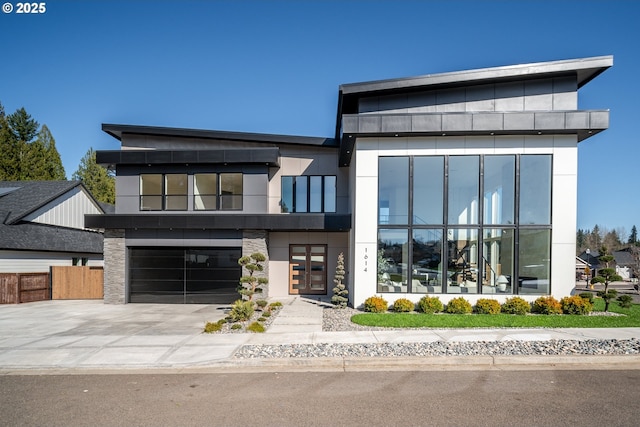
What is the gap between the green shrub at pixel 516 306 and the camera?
541 inches

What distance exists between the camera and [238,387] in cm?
724

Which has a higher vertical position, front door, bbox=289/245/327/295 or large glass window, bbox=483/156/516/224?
large glass window, bbox=483/156/516/224

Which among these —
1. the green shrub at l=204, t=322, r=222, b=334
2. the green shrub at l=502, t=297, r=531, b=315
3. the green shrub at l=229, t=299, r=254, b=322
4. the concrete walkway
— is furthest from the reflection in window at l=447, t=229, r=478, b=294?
the green shrub at l=204, t=322, r=222, b=334

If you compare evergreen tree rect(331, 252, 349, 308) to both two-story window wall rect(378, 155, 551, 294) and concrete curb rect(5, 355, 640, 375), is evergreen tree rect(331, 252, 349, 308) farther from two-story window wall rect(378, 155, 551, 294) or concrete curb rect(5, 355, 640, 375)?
concrete curb rect(5, 355, 640, 375)

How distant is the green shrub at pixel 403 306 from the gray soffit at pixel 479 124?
622 cm

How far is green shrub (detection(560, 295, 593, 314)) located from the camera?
13711 mm

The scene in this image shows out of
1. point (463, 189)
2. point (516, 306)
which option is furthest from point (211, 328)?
point (516, 306)

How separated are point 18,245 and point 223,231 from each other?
35.4ft

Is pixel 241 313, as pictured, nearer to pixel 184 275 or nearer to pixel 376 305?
pixel 376 305

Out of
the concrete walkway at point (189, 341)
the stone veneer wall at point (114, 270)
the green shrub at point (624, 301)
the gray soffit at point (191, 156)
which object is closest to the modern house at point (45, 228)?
the concrete walkway at point (189, 341)

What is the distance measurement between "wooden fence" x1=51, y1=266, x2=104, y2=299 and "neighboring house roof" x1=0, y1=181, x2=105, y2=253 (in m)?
1.98

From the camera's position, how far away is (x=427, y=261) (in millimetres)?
14766

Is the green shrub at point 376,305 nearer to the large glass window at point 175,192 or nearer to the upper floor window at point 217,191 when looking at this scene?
the upper floor window at point 217,191

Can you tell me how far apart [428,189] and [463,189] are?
1.31 metres
